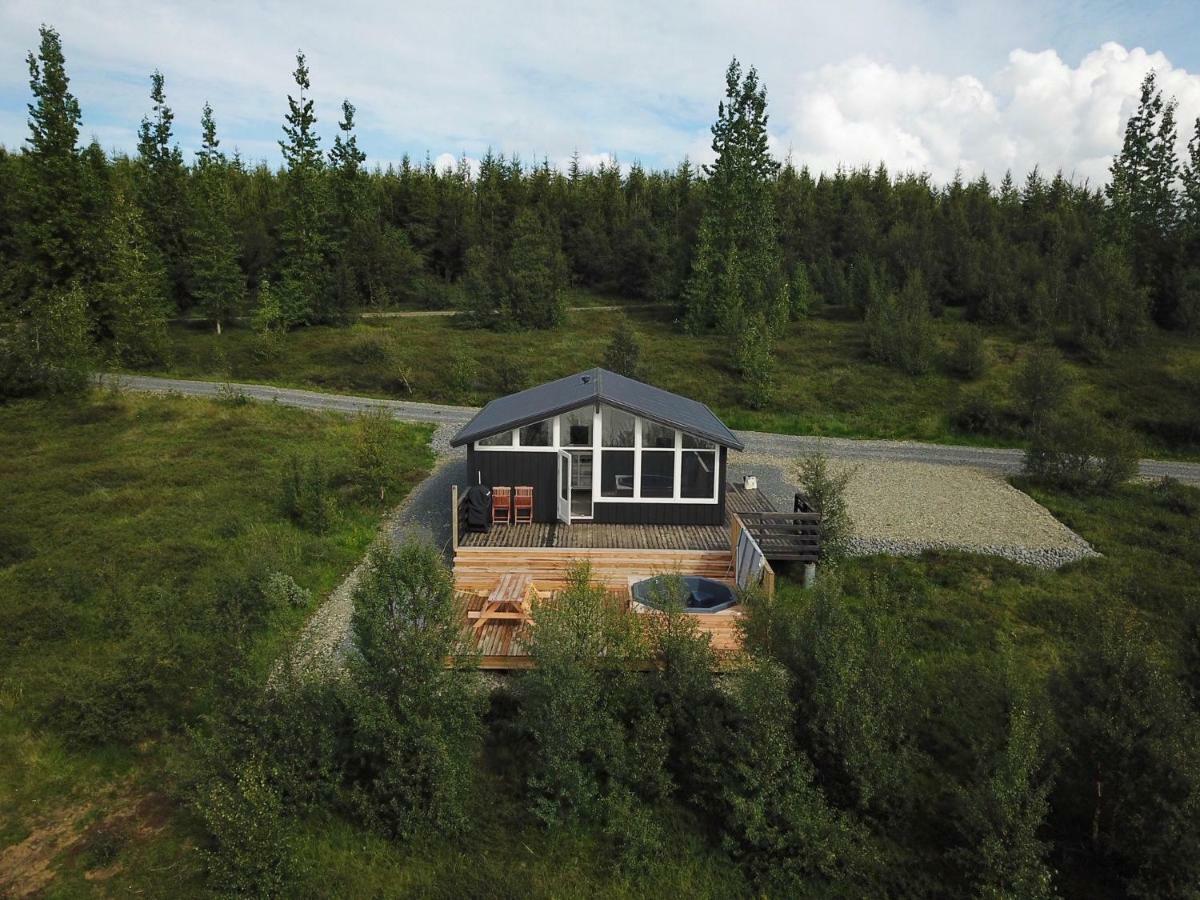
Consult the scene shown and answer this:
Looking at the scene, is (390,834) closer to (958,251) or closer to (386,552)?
(386,552)

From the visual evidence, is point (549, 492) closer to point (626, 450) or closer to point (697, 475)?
point (626, 450)

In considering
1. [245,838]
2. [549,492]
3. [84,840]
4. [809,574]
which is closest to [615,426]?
[549,492]

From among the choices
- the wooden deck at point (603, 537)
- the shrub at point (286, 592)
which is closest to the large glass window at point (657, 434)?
the wooden deck at point (603, 537)

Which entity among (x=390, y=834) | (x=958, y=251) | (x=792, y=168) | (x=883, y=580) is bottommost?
(x=390, y=834)

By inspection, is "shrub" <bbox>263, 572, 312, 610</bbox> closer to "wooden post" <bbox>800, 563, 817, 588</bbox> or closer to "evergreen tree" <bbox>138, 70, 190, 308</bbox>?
"wooden post" <bbox>800, 563, 817, 588</bbox>

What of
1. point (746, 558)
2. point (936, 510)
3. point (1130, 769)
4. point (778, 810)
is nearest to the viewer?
point (1130, 769)

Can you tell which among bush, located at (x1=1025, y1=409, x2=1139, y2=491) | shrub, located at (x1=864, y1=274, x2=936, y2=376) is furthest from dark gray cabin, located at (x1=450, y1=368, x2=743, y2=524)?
shrub, located at (x1=864, y1=274, x2=936, y2=376)

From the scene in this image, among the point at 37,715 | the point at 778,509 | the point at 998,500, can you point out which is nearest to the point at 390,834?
the point at 37,715
